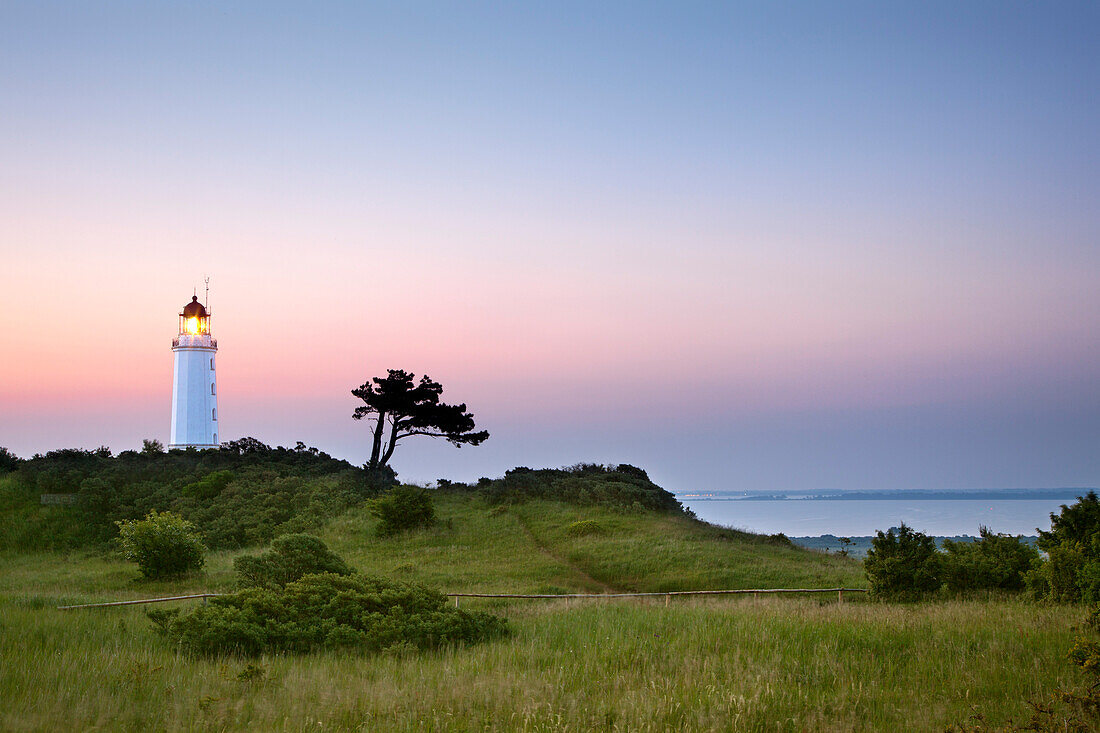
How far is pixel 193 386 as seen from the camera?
52781 mm

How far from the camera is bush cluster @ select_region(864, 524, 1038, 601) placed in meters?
19.1

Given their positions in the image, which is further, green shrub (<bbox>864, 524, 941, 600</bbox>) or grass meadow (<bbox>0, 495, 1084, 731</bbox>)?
green shrub (<bbox>864, 524, 941, 600</bbox>)

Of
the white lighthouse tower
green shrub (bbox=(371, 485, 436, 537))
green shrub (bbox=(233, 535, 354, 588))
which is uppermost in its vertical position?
the white lighthouse tower

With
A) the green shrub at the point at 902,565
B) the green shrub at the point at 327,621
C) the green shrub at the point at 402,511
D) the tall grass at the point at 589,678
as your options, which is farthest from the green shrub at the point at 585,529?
the tall grass at the point at 589,678

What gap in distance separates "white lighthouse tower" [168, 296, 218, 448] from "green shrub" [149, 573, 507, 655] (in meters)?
42.5

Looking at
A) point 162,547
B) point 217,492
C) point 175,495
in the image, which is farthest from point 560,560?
point 175,495

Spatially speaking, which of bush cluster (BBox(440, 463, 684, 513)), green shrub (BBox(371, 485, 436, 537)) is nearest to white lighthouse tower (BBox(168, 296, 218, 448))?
bush cluster (BBox(440, 463, 684, 513))

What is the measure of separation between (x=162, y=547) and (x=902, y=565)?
20.7 meters

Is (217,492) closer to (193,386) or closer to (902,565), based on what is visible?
(193,386)

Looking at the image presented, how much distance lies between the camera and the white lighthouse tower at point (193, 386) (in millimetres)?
52688

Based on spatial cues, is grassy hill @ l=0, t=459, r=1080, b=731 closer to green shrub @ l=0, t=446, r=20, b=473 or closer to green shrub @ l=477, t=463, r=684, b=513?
green shrub @ l=477, t=463, r=684, b=513

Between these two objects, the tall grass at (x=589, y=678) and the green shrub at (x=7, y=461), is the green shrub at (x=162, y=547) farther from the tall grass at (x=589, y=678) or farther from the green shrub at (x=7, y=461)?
the green shrub at (x=7, y=461)

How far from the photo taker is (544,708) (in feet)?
26.6

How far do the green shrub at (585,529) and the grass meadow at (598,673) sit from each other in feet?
37.9
